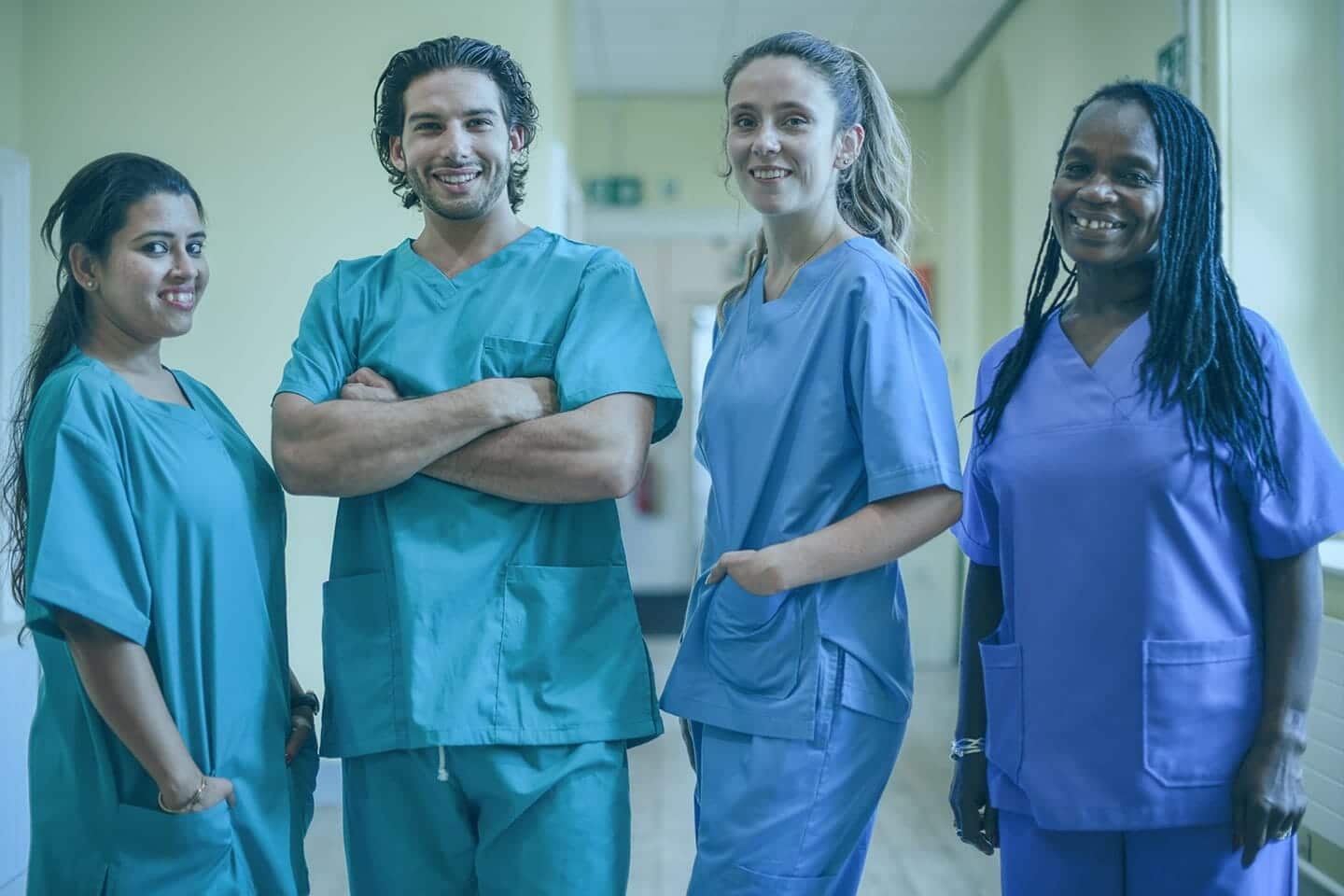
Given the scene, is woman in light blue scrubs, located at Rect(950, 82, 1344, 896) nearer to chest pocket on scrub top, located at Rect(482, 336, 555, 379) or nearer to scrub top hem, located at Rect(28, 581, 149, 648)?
chest pocket on scrub top, located at Rect(482, 336, 555, 379)

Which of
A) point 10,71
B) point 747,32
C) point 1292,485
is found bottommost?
point 1292,485

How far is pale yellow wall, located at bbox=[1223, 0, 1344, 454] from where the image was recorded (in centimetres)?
241

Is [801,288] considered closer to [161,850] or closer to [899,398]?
[899,398]

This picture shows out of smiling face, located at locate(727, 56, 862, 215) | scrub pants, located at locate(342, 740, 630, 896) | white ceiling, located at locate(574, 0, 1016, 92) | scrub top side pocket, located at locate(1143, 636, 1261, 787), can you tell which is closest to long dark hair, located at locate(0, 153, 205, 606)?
scrub pants, located at locate(342, 740, 630, 896)

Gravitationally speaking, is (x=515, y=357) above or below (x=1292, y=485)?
above

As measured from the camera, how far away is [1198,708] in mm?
Answer: 1084

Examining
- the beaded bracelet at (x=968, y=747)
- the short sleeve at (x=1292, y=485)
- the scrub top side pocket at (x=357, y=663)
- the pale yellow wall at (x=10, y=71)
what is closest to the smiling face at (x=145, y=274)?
the scrub top side pocket at (x=357, y=663)

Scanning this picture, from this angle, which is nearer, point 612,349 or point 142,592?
point 142,592

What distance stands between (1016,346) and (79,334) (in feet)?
3.39

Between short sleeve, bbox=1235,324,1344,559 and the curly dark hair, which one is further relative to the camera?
the curly dark hair

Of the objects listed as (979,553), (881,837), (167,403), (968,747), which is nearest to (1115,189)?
(979,553)

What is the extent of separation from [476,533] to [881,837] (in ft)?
5.97

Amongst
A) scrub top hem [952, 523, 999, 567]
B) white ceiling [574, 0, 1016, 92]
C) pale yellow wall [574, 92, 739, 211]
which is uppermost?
white ceiling [574, 0, 1016, 92]

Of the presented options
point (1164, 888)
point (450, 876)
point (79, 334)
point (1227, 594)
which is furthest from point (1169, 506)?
point (79, 334)
